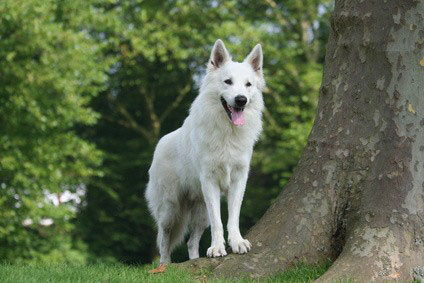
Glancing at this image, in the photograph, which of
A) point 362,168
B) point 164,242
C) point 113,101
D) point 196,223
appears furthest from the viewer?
point 113,101

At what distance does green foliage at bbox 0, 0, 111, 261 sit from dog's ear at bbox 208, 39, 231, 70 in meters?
12.0

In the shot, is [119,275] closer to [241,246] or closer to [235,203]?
[241,246]

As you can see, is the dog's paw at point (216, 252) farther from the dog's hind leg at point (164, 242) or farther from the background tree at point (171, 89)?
the background tree at point (171, 89)

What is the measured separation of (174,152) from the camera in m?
8.55

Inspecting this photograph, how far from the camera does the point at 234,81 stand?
7.50 metres

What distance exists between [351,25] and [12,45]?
13653 millimetres

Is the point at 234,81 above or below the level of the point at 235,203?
above

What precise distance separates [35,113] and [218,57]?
40.5 ft

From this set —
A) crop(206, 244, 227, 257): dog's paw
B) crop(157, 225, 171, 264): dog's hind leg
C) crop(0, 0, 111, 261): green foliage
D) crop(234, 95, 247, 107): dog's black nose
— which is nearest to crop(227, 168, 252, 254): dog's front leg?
crop(206, 244, 227, 257): dog's paw

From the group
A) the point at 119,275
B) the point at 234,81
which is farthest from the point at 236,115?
the point at 119,275

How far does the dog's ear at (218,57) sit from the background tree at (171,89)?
1497cm

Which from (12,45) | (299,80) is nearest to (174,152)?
(12,45)

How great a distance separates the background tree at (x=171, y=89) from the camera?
24.5 meters

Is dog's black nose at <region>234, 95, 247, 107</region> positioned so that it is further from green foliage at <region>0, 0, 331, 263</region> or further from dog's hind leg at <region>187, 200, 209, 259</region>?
green foliage at <region>0, 0, 331, 263</region>
